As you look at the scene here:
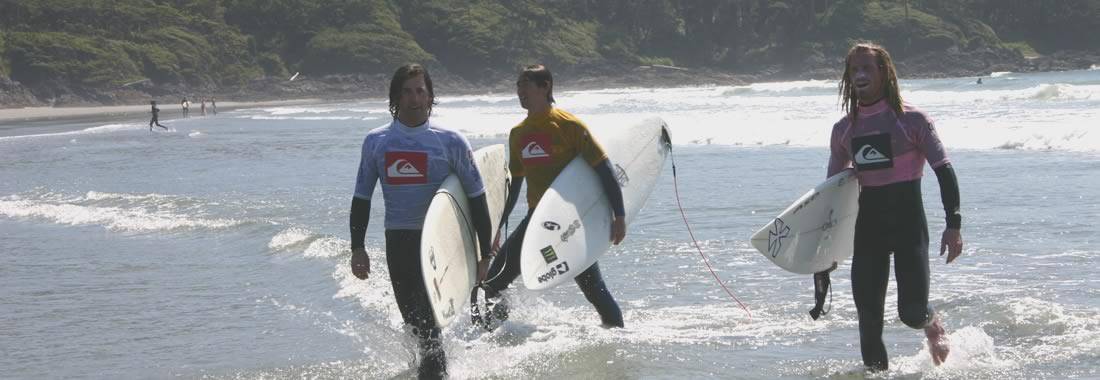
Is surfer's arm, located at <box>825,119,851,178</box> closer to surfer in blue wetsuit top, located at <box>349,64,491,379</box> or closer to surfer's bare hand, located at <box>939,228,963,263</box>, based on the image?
surfer's bare hand, located at <box>939,228,963,263</box>

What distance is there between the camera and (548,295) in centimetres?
769

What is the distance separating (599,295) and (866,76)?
6.35 feet

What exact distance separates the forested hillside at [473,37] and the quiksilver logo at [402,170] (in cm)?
8070

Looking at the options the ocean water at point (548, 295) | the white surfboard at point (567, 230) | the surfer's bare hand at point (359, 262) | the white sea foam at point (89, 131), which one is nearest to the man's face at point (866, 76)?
the ocean water at point (548, 295)

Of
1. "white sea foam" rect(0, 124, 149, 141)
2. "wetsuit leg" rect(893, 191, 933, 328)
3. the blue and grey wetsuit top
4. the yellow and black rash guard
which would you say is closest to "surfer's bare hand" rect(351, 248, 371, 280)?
the blue and grey wetsuit top

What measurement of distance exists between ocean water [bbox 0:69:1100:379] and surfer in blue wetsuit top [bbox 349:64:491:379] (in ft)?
0.90

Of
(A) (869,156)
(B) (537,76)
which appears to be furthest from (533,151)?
(A) (869,156)

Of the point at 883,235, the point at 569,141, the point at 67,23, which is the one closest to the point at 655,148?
the point at 569,141

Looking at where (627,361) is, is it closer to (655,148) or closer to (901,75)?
(655,148)

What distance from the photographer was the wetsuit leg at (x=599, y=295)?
6125mm

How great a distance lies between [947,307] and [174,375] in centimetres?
380

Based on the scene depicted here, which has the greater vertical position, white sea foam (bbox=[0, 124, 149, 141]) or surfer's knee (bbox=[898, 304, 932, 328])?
surfer's knee (bbox=[898, 304, 932, 328])

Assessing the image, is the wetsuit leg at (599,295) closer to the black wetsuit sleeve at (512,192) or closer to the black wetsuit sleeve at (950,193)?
the black wetsuit sleeve at (512,192)

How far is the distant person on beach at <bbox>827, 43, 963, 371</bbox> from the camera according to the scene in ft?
15.6
